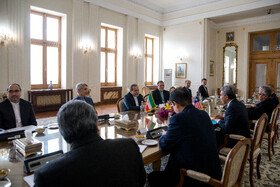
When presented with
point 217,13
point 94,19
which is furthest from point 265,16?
point 94,19

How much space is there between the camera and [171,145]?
Result: 1935 millimetres

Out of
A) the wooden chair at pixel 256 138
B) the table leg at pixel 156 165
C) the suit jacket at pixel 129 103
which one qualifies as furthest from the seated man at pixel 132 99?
the wooden chair at pixel 256 138

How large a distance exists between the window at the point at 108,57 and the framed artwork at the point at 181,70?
3.36m

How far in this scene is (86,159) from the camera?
106 centimetres

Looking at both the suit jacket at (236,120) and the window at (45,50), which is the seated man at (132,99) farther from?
the window at (45,50)

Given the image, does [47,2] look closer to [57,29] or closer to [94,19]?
[57,29]

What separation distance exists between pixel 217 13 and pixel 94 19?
547 centimetres

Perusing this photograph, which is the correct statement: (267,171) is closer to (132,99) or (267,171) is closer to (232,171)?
(232,171)

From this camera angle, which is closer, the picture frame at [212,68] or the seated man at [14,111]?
the seated man at [14,111]

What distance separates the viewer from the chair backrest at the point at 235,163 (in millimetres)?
1573

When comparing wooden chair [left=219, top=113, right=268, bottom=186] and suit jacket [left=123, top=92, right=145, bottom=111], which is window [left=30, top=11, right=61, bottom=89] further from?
wooden chair [left=219, top=113, right=268, bottom=186]

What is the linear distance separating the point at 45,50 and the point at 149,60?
577 cm

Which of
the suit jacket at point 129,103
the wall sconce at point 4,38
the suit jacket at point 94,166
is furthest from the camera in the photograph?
the wall sconce at point 4,38

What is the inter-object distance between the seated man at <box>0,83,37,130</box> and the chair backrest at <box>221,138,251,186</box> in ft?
9.35
